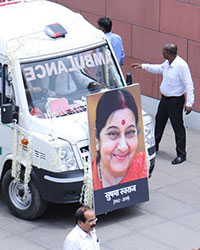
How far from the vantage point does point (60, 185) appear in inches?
396

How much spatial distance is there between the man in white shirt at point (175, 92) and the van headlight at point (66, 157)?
2922 mm

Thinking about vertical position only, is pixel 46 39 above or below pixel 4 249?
above

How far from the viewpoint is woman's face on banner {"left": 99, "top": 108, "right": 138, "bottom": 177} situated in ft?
33.6

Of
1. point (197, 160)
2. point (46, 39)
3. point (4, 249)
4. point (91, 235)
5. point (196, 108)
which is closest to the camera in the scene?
point (91, 235)

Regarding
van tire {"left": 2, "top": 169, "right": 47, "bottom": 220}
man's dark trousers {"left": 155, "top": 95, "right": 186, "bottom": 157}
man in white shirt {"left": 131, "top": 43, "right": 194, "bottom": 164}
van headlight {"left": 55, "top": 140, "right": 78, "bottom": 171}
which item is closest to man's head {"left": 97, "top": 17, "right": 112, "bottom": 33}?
man in white shirt {"left": 131, "top": 43, "right": 194, "bottom": 164}

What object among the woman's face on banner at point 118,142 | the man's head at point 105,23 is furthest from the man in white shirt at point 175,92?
the woman's face on banner at point 118,142

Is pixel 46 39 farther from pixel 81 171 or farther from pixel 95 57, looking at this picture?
pixel 81 171

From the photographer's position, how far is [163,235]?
33.5 ft

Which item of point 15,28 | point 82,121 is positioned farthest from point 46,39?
point 82,121

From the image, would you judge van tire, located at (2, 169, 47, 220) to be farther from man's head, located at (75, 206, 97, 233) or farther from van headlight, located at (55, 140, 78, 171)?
man's head, located at (75, 206, 97, 233)

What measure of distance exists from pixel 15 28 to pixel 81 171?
2130 mm

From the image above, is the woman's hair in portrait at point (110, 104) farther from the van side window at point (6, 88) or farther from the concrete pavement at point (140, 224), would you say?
the van side window at point (6, 88)

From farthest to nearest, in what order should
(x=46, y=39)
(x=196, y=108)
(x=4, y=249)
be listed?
1. (x=196, y=108)
2. (x=46, y=39)
3. (x=4, y=249)

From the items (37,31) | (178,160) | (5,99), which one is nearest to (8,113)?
(5,99)
